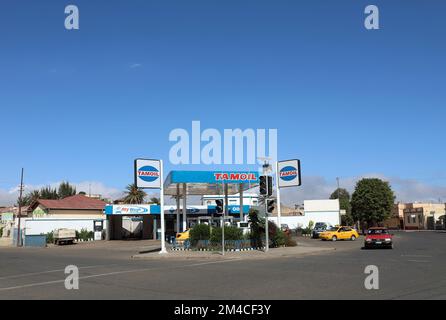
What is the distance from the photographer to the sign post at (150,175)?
31.6 meters

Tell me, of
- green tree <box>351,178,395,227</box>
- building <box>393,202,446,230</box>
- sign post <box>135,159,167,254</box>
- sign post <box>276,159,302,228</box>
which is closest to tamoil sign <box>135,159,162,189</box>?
sign post <box>135,159,167,254</box>

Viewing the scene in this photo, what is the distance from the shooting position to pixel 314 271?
17.5 meters

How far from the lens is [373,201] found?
273ft

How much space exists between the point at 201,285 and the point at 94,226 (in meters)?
54.1

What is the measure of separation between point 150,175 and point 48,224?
3746 cm

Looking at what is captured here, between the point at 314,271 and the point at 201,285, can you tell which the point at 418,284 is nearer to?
the point at 314,271

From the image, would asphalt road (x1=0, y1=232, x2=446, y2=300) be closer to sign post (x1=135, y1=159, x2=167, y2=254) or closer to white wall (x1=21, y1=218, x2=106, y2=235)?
sign post (x1=135, y1=159, x2=167, y2=254)

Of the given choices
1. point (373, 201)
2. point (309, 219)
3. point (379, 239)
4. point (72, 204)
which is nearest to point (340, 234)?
point (379, 239)

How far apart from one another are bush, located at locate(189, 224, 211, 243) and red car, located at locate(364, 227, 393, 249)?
1083 cm

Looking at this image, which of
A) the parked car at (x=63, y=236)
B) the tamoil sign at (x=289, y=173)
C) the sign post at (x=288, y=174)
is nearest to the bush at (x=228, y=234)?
the sign post at (x=288, y=174)

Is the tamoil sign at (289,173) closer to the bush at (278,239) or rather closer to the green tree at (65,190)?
the bush at (278,239)

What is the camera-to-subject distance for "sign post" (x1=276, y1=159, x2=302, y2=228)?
36.2 meters

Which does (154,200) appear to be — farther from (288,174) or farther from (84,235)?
(288,174)
